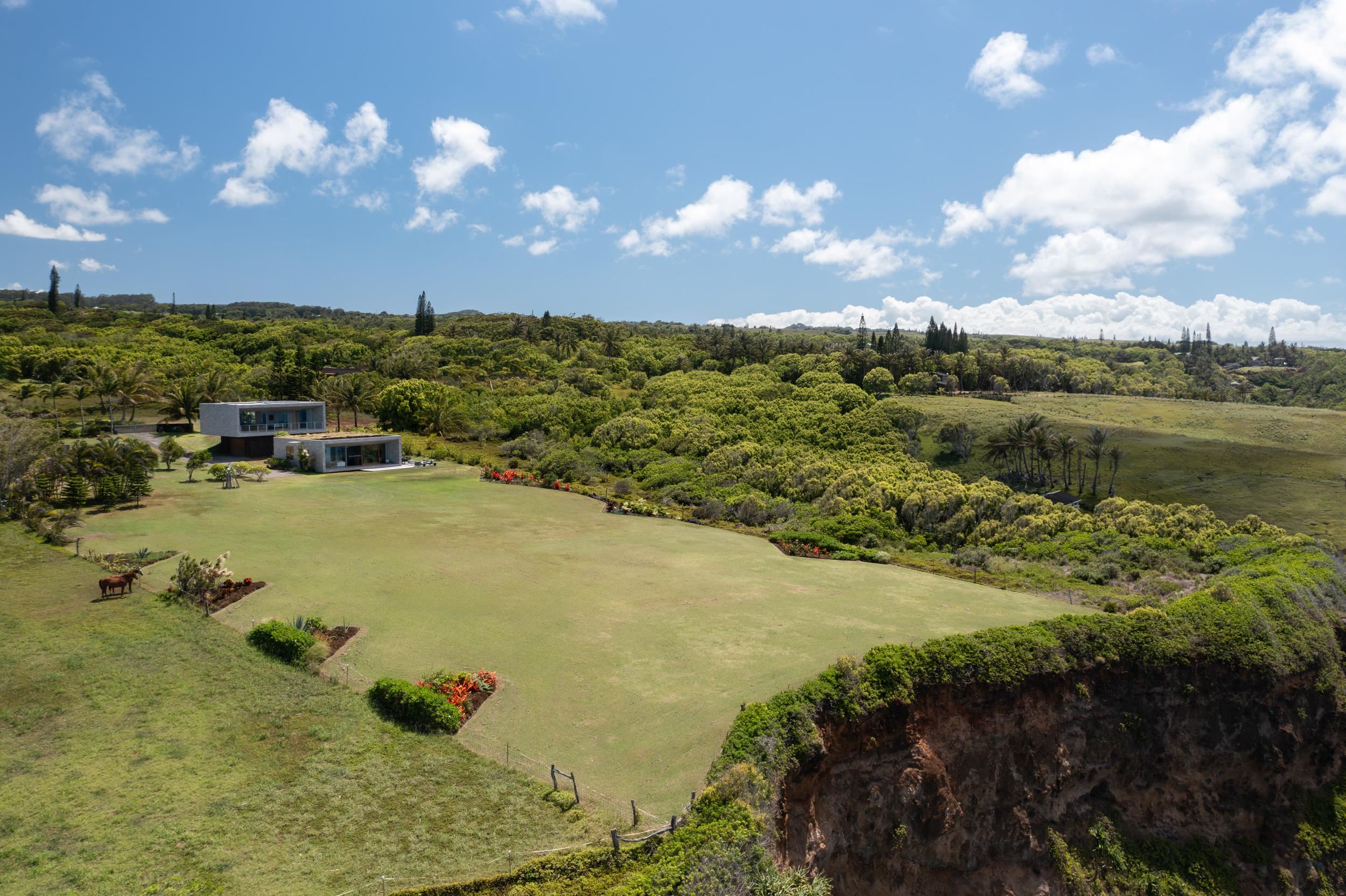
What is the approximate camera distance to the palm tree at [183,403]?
54.0m

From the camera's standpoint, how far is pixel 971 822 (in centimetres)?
1773

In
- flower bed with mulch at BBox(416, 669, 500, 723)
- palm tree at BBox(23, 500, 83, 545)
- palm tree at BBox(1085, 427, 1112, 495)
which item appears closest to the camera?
flower bed with mulch at BBox(416, 669, 500, 723)

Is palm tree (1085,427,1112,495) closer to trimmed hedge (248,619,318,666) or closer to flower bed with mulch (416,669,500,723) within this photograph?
flower bed with mulch (416,669,500,723)

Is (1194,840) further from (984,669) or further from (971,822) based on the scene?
(984,669)

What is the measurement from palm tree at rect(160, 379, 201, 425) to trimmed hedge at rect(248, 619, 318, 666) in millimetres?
44123

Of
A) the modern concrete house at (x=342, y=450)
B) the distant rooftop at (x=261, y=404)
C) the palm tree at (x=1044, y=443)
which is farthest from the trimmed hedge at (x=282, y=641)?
the palm tree at (x=1044, y=443)

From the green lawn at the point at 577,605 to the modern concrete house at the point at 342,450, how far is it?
8.11m

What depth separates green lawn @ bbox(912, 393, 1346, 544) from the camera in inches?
1570

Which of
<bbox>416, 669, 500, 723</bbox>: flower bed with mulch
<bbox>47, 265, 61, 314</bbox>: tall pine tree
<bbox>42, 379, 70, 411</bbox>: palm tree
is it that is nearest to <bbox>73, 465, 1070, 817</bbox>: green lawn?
<bbox>416, 669, 500, 723</bbox>: flower bed with mulch

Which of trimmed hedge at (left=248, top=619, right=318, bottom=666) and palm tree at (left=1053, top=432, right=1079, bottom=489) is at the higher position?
palm tree at (left=1053, top=432, right=1079, bottom=489)

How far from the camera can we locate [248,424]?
48844 millimetres

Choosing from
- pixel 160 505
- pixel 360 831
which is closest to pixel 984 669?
pixel 360 831

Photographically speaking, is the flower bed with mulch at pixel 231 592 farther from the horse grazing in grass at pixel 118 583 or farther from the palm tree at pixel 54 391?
the palm tree at pixel 54 391

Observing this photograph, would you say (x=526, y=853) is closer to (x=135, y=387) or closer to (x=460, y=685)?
(x=460, y=685)
